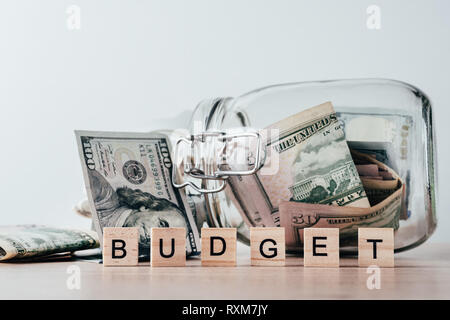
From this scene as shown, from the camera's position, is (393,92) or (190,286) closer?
(190,286)

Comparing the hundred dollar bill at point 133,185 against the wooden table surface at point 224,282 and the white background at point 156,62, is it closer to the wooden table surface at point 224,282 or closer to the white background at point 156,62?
the wooden table surface at point 224,282

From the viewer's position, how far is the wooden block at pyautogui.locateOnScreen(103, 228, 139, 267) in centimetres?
73

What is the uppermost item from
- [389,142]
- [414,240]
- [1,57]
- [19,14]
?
[19,14]

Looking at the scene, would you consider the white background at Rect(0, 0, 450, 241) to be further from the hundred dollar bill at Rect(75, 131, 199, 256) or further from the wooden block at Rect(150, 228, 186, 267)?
the wooden block at Rect(150, 228, 186, 267)

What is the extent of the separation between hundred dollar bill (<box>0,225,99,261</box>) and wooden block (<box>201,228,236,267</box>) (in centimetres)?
24

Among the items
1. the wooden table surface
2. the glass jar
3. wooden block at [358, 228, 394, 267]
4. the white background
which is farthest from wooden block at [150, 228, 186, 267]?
the white background

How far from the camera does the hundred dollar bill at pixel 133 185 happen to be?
2.67ft

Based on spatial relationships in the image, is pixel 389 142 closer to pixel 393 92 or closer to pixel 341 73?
pixel 393 92

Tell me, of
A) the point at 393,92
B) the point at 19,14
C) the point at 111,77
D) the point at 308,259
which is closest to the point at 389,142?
the point at 393,92

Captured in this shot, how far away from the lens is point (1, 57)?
147 cm

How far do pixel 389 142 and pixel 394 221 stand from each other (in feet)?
0.38

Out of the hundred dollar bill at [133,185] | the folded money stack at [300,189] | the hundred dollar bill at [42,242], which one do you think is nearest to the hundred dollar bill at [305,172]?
the folded money stack at [300,189]
